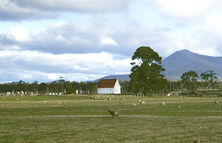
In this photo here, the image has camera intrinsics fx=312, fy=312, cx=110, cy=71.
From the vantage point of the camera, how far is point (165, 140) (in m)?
14.8

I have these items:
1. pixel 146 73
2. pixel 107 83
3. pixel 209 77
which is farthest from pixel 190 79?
pixel 146 73

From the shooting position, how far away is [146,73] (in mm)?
84375

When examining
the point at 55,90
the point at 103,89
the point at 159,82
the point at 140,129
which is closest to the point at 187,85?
the point at 103,89

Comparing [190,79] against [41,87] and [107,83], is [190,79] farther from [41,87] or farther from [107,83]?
[41,87]

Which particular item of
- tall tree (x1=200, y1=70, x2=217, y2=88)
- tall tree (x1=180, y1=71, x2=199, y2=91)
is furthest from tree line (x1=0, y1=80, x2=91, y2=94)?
tall tree (x1=200, y1=70, x2=217, y2=88)

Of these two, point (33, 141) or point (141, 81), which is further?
point (141, 81)

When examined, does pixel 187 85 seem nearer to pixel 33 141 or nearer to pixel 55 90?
pixel 55 90

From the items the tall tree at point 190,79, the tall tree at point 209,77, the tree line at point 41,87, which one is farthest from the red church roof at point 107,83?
the tall tree at point 209,77

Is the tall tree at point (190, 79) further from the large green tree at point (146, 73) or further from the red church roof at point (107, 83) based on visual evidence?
the large green tree at point (146, 73)

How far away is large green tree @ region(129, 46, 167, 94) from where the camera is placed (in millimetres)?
84250

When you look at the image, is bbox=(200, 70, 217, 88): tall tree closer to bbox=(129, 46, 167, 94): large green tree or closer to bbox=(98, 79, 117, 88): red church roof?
bbox=(98, 79, 117, 88): red church roof

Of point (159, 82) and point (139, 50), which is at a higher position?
point (139, 50)

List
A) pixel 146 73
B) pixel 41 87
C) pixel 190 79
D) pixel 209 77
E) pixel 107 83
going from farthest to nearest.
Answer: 1. pixel 209 77
2. pixel 41 87
3. pixel 107 83
4. pixel 190 79
5. pixel 146 73

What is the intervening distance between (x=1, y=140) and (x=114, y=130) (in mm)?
6375
